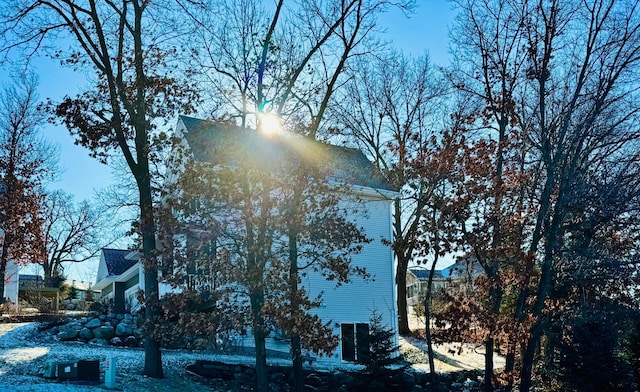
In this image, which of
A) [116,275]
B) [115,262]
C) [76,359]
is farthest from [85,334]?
[115,262]

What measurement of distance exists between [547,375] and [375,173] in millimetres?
7345

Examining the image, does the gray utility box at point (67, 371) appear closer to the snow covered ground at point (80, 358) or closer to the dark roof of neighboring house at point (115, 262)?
the snow covered ground at point (80, 358)

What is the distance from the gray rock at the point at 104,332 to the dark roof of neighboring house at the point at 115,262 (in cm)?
1490

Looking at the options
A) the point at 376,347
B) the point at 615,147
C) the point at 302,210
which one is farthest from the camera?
the point at 615,147

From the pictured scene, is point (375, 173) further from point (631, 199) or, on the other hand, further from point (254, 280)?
point (631, 199)

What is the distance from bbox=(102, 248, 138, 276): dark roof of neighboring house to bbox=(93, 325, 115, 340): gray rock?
48.9ft

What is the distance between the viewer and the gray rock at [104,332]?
1550 centimetres

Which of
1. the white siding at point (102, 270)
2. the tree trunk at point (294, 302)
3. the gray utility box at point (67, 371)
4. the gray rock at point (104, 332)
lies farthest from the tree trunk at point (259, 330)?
the white siding at point (102, 270)

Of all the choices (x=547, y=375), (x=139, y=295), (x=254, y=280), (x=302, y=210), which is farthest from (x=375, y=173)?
(x=547, y=375)

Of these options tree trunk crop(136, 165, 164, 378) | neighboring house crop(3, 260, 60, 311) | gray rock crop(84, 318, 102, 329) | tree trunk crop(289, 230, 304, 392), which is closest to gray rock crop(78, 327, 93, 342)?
gray rock crop(84, 318, 102, 329)

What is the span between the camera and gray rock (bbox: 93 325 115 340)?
15500 mm

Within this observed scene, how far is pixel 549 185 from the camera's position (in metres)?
10.9

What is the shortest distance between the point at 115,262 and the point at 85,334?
17570 millimetres

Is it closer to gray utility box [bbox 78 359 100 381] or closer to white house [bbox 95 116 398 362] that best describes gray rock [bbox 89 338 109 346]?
white house [bbox 95 116 398 362]
